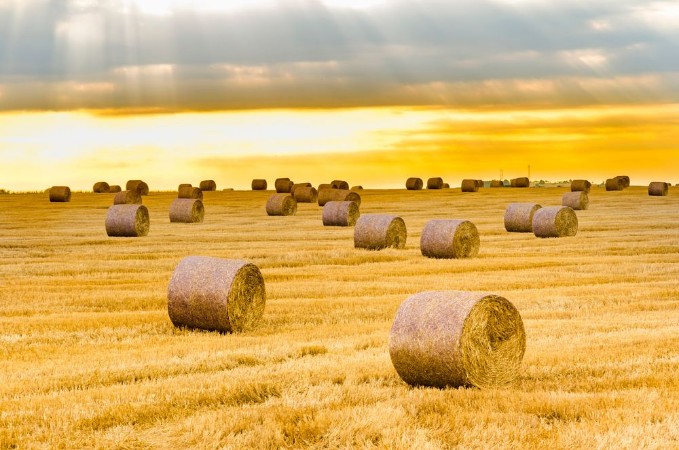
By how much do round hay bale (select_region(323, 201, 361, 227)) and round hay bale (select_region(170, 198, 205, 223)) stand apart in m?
5.98

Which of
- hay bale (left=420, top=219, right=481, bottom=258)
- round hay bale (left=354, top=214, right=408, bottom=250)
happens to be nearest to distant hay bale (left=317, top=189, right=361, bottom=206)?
round hay bale (left=354, top=214, right=408, bottom=250)

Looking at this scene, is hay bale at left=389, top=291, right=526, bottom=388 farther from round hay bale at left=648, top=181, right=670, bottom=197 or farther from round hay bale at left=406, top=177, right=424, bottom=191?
round hay bale at left=406, top=177, right=424, bottom=191

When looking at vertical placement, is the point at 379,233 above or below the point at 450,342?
above

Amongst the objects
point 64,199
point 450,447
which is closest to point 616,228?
point 450,447

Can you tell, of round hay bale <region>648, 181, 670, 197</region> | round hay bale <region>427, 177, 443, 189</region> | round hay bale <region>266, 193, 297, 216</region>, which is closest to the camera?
round hay bale <region>266, 193, 297, 216</region>

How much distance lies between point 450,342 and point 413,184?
62.3 metres

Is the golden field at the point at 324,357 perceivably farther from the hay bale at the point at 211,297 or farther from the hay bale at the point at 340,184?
the hay bale at the point at 340,184

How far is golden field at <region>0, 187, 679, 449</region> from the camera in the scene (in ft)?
29.2

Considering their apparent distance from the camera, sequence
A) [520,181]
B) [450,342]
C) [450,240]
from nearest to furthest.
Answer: [450,342]
[450,240]
[520,181]

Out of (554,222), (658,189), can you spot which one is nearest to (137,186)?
(658,189)

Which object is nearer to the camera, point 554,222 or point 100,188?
point 554,222

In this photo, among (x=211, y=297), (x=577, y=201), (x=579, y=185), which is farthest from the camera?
(x=579, y=185)

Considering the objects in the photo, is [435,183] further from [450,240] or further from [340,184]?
[450,240]

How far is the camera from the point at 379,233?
27281 millimetres
